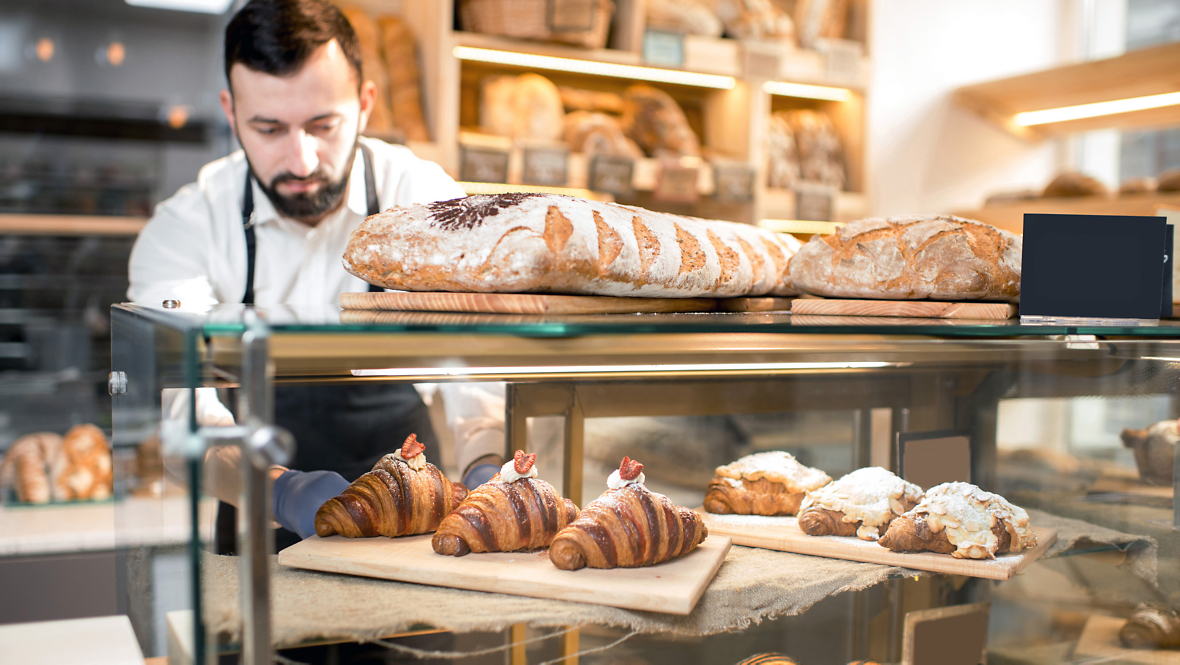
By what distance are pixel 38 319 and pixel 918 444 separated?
246cm

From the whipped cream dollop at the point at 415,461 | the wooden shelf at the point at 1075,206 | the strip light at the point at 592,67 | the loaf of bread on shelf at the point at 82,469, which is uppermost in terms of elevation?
the strip light at the point at 592,67

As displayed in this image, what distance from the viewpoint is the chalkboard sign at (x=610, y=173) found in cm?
274

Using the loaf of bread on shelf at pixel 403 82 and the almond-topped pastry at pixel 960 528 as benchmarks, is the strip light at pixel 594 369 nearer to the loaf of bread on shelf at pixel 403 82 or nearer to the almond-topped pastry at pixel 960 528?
the almond-topped pastry at pixel 960 528

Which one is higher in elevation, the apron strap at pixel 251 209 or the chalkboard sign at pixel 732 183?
the chalkboard sign at pixel 732 183

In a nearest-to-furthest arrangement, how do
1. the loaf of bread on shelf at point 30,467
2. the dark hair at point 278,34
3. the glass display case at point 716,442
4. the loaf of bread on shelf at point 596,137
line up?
the glass display case at point 716,442 < the dark hair at point 278,34 < the loaf of bread on shelf at point 30,467 < the loaf of bread on shelf at point 596,137

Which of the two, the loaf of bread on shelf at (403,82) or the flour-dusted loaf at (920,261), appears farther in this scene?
the loaf of bread on shelf at (403,82)

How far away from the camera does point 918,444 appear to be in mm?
1213

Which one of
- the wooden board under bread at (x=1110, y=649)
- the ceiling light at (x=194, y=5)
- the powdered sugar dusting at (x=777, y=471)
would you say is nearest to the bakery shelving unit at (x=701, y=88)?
the ceiling light at (x=194, y=5)

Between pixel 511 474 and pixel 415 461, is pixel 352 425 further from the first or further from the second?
pixel 511 474

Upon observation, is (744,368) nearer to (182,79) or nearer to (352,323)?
(352,323)

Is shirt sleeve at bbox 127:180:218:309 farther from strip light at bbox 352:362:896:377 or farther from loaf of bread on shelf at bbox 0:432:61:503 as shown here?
strip light at bbox 352:362:896:377

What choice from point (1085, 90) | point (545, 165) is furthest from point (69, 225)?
point (1085, 90)

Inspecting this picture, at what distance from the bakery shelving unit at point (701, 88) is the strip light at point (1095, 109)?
923mm

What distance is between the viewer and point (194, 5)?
265 cm
